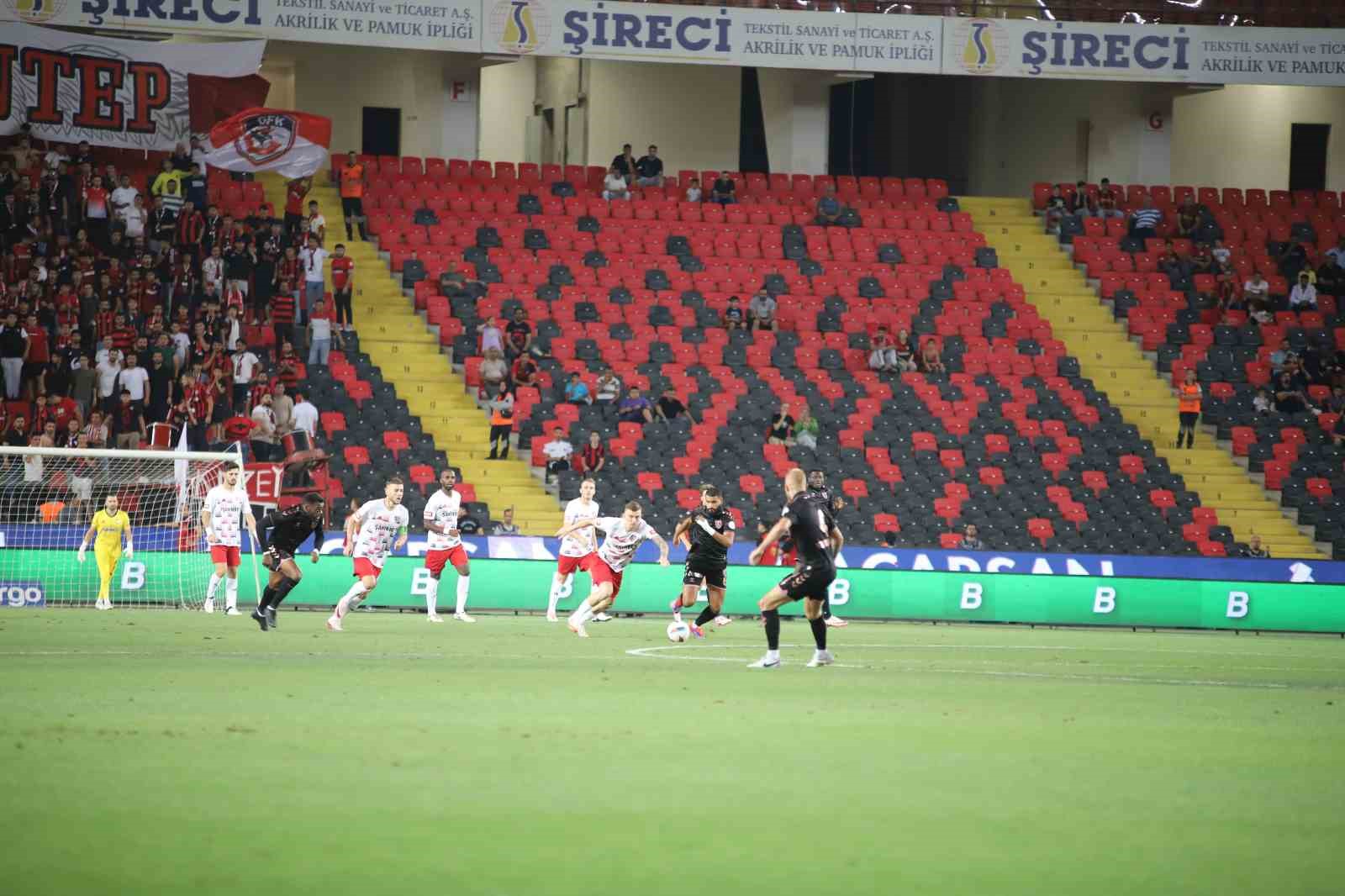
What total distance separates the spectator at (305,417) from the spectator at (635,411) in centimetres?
573

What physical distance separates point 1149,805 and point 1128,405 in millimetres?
28604

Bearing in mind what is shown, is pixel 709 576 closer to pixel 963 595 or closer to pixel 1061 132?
pixel 963 595

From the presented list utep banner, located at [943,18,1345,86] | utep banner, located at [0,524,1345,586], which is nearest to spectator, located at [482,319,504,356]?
utep banner, located at [0,524,1345,586]

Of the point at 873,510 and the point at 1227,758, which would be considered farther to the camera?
the point at 873,510

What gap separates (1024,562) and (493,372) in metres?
10.3

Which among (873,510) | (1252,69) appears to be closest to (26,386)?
(873,510)

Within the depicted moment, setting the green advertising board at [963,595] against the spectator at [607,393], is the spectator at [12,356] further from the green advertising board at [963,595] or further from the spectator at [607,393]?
the spectator at [607,393]

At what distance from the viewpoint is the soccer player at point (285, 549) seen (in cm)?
2145

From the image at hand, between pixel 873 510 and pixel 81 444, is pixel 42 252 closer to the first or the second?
pixel 81 444

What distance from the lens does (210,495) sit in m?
25.1

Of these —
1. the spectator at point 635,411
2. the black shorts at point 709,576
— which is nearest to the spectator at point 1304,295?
the spectator at point 635,411

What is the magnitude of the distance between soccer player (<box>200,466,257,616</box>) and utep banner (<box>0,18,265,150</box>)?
12050 mm

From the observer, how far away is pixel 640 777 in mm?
10867

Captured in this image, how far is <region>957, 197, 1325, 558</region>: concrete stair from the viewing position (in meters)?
35.4
